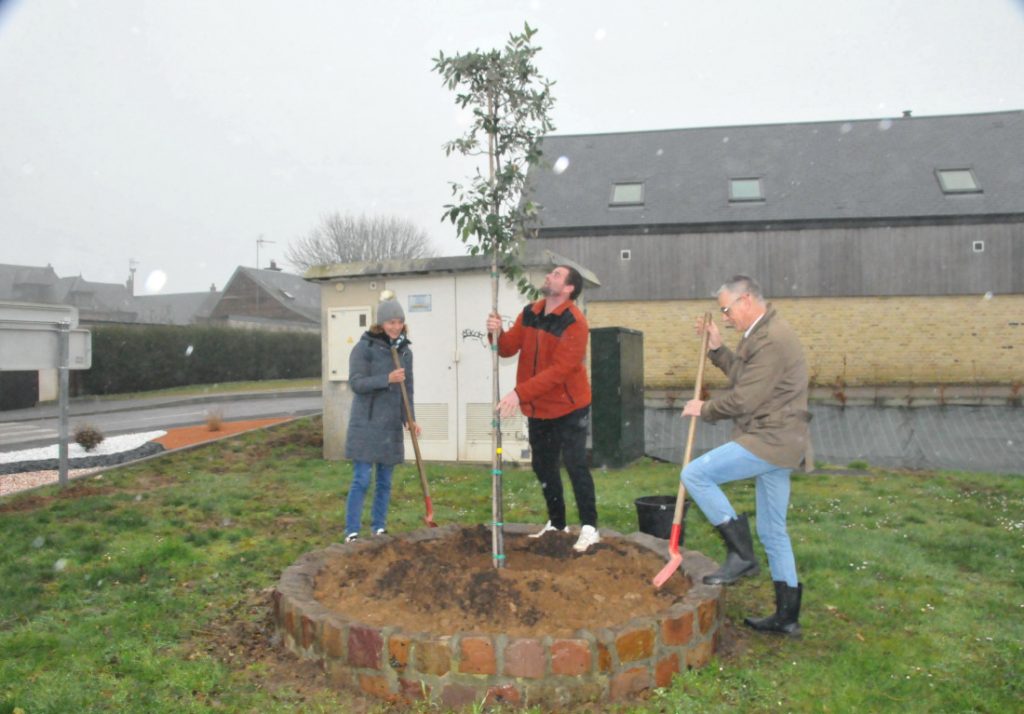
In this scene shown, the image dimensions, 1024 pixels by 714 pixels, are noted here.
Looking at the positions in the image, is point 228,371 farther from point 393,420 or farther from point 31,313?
point 393,420

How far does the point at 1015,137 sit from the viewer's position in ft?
92.2

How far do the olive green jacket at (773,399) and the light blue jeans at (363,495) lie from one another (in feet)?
9.60

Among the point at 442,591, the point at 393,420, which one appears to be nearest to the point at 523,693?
the point at 442,591

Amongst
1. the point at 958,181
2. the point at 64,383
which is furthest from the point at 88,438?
the point at 958,181

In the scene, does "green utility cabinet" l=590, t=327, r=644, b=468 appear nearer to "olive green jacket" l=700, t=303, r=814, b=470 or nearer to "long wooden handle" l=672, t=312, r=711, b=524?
"long wooden handle" l=672, t=312, r=711, b=524

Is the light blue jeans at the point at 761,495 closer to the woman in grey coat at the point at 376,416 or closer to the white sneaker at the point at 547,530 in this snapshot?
the white sneaker at the point at 547,530

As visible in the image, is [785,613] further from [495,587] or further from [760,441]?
[495,587]

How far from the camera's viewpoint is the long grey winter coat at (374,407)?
238 inches

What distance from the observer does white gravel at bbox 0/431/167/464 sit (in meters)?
11.8

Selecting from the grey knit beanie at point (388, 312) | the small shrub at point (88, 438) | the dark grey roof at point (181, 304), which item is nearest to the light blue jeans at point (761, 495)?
the grey knit beanie at point (388, 312)

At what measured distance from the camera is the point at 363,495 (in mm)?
6086

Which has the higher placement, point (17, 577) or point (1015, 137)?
point (1015, 137)

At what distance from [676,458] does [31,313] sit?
29.6 ft

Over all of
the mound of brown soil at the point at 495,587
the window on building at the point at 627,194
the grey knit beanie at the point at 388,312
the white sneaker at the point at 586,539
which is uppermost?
the window on building at the point at 627,194
